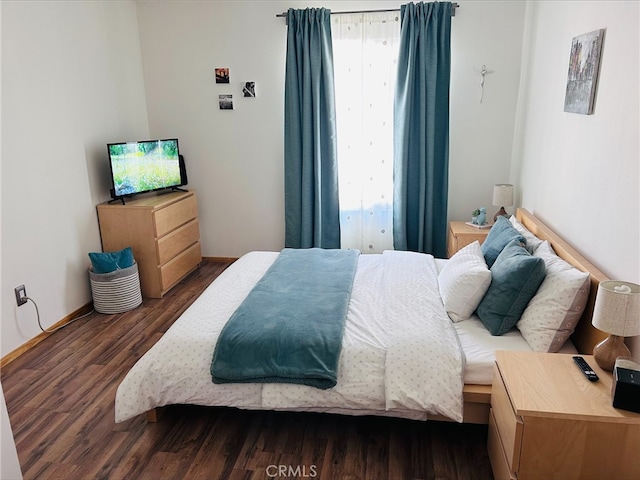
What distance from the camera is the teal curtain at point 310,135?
167 inches

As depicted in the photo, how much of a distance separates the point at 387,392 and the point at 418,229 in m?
2.54

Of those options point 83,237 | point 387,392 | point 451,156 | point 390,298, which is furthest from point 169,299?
point 451,156

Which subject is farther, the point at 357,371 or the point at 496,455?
the point at 357,371

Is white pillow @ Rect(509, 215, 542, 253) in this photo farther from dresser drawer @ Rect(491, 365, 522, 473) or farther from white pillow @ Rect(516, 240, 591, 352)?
dresser drawer @ Rect(491, 365, 522, 473)

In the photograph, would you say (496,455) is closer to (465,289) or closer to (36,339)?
(465,289)

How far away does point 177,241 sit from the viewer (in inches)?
171

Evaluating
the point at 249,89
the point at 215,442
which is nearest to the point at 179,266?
the point at 249,89

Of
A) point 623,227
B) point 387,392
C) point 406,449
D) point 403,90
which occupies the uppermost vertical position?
point 403,90

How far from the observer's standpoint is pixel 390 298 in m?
2.80

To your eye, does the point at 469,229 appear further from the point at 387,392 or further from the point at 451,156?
the point at 387,392

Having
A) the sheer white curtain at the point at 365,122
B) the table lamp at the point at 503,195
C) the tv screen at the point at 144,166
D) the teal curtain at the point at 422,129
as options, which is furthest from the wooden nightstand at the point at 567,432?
the tv screen at the point at 144,166

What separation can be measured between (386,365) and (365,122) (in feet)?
9.09

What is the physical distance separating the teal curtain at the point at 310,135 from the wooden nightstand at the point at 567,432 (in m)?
2.93

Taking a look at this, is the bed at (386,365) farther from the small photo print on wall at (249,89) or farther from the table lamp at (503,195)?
the small photo print on wall at (249,89)
